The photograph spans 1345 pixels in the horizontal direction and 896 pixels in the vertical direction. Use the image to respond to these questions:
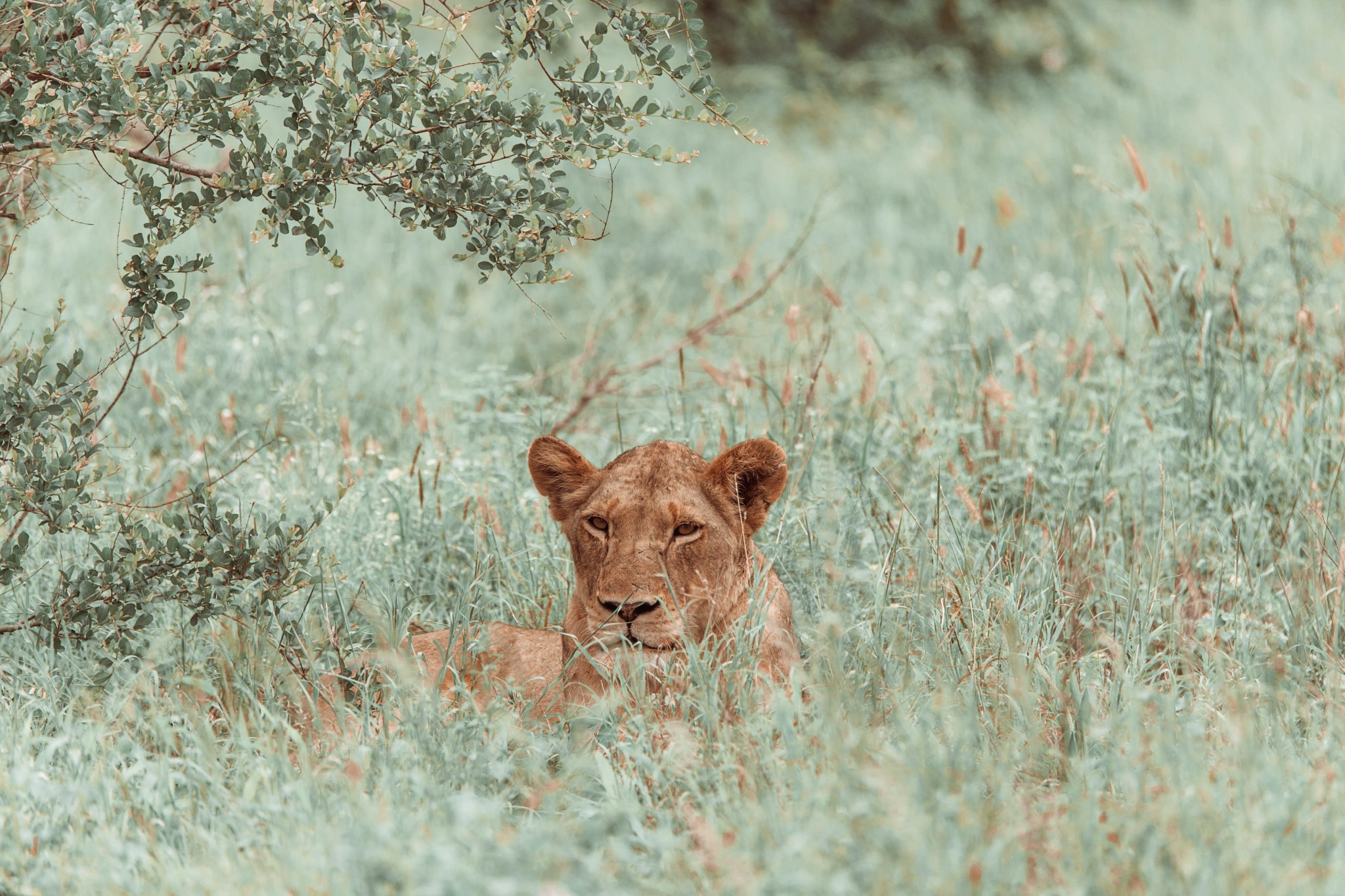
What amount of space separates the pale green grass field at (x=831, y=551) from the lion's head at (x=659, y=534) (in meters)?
0.24

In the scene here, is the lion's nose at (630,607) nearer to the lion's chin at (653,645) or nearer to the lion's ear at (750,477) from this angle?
the lion's chin at (653,645)

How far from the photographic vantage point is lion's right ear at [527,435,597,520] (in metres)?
3.96

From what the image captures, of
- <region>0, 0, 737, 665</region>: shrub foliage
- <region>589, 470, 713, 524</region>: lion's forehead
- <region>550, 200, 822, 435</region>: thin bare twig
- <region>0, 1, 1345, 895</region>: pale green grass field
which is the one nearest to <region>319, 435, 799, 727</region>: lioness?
<region>589, 470, 713, 524</region>: lion's forehead

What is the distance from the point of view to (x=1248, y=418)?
543 cm

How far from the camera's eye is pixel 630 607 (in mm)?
3580

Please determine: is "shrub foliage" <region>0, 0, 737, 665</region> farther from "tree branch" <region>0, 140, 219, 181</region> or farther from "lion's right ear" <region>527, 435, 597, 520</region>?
"lion's right ear" <region>527, 435, 597, 520</region>

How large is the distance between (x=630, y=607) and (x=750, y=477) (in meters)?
0.58

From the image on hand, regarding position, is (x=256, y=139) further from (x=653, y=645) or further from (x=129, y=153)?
(x=653, y=645)

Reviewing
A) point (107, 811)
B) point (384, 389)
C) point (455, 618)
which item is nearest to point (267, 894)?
point (107, 811)

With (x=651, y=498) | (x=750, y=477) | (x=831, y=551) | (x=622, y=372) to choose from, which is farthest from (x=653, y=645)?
(x=622, y=372)

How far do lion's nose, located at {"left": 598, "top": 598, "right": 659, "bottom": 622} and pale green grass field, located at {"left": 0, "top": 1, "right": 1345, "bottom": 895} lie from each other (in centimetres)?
26

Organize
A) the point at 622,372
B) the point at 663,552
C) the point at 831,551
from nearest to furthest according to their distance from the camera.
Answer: the point at 663,552 < the point at 831,551 < the point at 622,372

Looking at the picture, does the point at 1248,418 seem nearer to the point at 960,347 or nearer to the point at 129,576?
the point at 960,347

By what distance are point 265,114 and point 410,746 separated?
912cm
